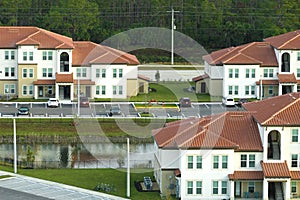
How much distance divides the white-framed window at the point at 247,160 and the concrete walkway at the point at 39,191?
6.08 metres

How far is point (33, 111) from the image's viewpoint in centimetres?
7312

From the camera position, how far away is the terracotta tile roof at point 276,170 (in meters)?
50.5

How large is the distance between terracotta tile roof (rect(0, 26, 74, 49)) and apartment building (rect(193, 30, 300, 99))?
11223 mm

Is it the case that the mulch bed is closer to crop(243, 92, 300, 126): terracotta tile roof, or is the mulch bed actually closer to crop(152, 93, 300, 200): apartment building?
crop(152, 93, 300, 200): apartment building

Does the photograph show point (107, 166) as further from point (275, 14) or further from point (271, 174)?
point (275, 14)

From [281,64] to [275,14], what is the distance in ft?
101

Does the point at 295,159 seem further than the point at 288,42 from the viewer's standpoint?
No

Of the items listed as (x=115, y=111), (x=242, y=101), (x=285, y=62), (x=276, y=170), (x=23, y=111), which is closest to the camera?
(x=276, y=170)

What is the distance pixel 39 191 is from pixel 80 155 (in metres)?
11.9

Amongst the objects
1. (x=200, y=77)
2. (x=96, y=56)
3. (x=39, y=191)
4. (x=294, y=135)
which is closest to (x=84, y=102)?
(x=96, y=56)

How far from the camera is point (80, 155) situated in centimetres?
6359

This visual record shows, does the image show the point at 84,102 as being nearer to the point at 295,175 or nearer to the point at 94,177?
the point at 94,177

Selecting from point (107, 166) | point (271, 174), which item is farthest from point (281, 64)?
point (271, 174)

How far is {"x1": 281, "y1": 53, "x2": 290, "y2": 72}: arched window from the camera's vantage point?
260 ft
